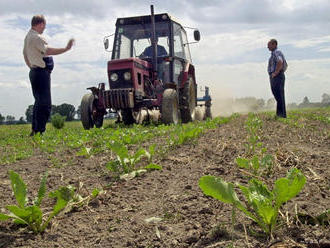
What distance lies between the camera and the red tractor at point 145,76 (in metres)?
8.54

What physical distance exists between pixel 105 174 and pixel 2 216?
1305 millimetres

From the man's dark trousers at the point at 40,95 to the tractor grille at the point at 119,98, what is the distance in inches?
69.4

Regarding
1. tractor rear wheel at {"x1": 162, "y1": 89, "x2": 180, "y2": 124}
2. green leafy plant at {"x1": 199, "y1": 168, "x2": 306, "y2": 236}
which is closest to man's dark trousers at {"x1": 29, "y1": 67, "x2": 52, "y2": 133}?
tractor rear wheel at {"x1": 162, "y1": 89, "x2": 180, "y2": 124}

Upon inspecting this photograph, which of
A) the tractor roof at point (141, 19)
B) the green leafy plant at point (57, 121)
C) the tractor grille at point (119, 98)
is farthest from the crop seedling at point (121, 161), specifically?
the green leafy plant at point (57, 121)

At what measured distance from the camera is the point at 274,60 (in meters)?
8.75

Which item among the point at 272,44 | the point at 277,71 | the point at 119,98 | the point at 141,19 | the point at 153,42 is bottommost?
the point at 119,98

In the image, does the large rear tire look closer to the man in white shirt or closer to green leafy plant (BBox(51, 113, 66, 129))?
the man in white shirt

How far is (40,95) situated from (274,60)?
5330 mm

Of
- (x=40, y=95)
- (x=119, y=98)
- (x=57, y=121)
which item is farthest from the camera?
(x=57, y=121)

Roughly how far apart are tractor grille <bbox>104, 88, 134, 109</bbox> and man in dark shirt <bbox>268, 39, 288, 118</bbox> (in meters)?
3.37

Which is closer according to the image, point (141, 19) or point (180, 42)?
point (141, 19)

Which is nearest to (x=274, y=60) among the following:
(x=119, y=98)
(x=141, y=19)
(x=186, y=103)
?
(x=186, y=103)

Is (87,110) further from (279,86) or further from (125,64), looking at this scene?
(279,86)

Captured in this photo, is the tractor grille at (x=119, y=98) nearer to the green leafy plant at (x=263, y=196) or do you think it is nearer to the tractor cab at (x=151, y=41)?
the tractor cab at (x=151, y=41)
